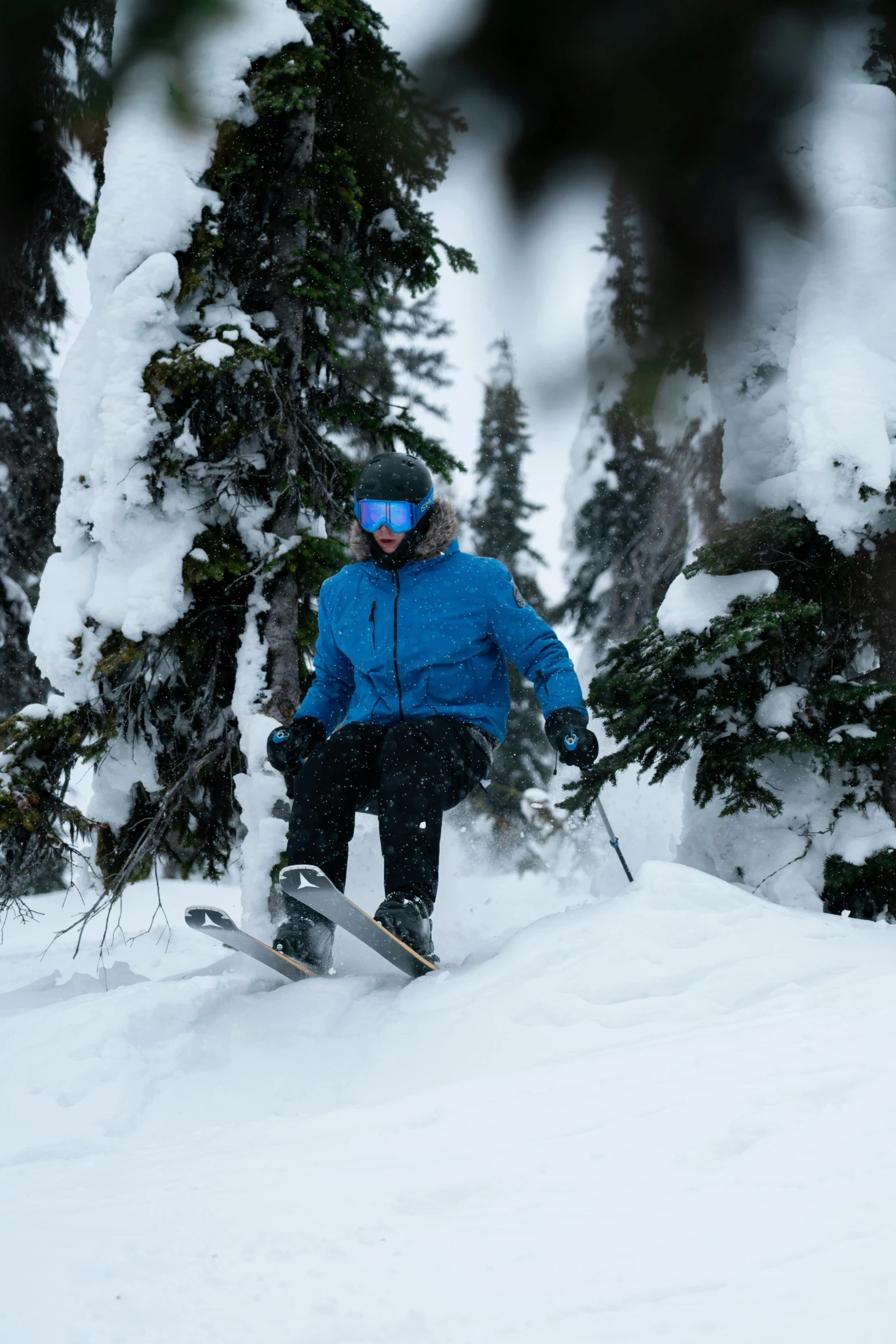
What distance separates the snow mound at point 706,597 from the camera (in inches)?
156

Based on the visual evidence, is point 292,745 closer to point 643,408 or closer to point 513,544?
point 643,408

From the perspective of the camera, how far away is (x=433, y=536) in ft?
12.7

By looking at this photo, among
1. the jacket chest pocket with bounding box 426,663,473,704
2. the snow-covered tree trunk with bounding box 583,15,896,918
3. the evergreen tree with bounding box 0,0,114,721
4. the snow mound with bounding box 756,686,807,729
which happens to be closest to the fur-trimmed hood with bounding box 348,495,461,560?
the jacket chest pocket with bounding box 426,663,473,704

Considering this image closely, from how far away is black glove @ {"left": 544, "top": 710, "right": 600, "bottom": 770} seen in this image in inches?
134

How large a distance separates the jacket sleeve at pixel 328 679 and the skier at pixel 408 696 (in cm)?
1

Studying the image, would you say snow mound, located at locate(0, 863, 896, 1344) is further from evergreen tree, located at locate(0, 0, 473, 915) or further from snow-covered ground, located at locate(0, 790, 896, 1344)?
evergreen tree, located at locate(0, 0, 473, 915)

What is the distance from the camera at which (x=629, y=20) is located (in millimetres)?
1280

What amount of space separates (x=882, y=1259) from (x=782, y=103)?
5.75 ft

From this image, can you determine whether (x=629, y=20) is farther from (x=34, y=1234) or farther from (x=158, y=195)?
(x=158, y=195)

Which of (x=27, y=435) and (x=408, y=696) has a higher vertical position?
(x=27, y=435)

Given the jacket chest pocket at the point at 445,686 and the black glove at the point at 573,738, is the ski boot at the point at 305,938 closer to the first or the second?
the jacket chest pocket at the point at 445,686

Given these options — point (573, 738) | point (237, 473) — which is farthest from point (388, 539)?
point (237, 473)

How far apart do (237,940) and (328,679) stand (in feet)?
4.35

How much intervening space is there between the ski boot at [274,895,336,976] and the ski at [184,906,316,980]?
0.14 ft
